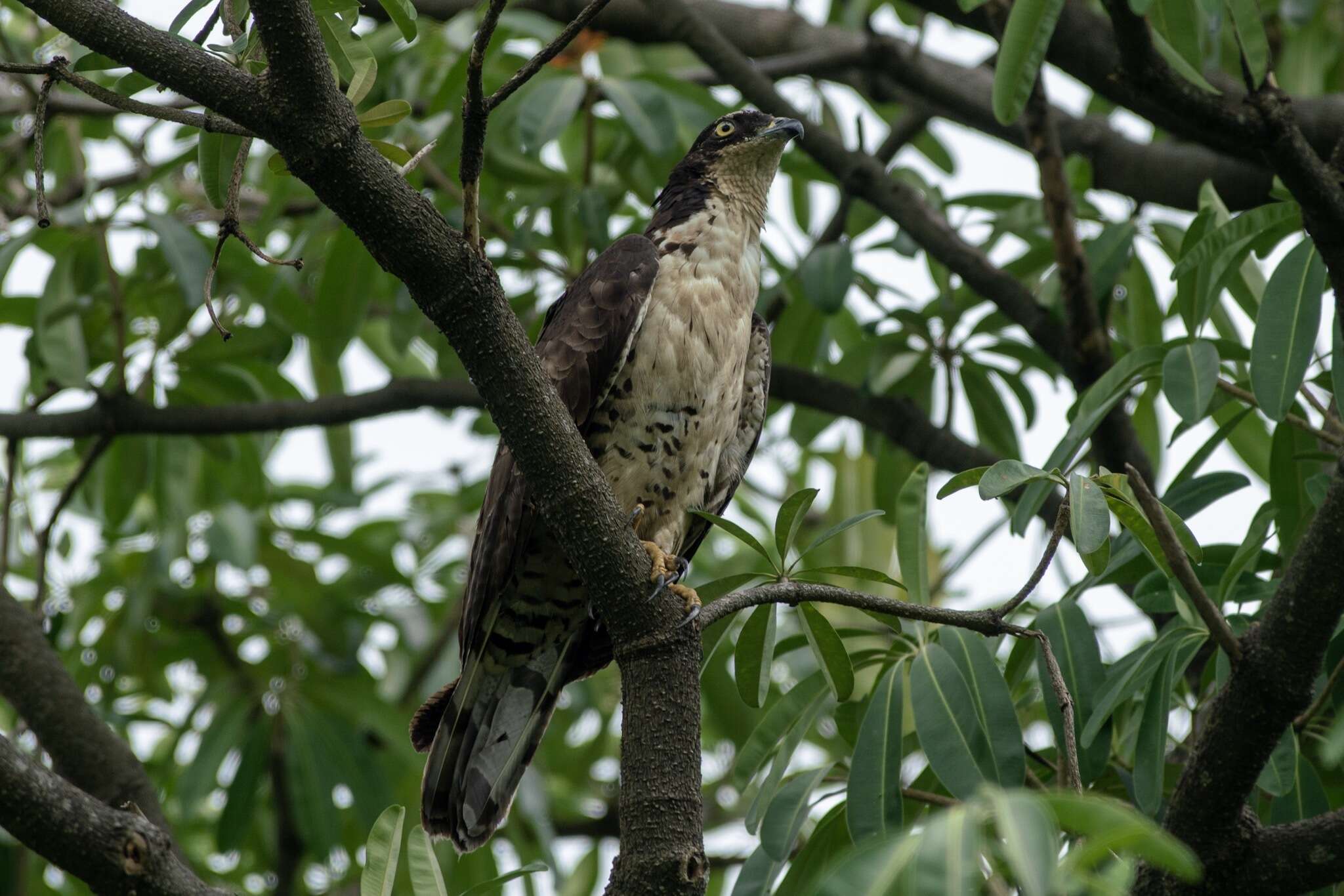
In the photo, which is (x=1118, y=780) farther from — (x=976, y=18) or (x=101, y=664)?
(x=101, y=664)

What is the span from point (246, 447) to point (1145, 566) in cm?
361

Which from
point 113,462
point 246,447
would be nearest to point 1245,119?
point 246,447

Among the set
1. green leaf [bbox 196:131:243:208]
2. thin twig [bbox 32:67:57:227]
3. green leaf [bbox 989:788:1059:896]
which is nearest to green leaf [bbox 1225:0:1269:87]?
green leaf [bbox 196:131:243:208]

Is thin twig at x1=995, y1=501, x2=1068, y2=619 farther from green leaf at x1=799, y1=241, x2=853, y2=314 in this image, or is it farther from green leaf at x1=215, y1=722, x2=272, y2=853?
green leaf at x1=215, y1=722, x2=272, y2=853

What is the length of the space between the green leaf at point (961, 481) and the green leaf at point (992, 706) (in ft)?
1.79

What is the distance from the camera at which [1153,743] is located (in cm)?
274

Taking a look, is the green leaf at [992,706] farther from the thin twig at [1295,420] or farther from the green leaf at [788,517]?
the thin twig at [1295,420]

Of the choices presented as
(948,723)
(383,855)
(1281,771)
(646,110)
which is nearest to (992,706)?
(948,723)

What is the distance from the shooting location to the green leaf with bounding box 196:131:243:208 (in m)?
2.63

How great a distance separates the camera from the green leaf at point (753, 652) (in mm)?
2885

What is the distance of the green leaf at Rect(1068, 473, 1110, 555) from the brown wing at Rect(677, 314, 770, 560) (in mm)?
1976

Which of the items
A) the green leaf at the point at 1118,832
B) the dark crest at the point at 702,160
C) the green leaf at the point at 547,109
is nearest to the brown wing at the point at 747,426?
the dark crest at the point at 702,160

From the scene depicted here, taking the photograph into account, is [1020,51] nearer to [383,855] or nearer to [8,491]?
[383,855]

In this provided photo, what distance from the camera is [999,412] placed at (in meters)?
4.89
